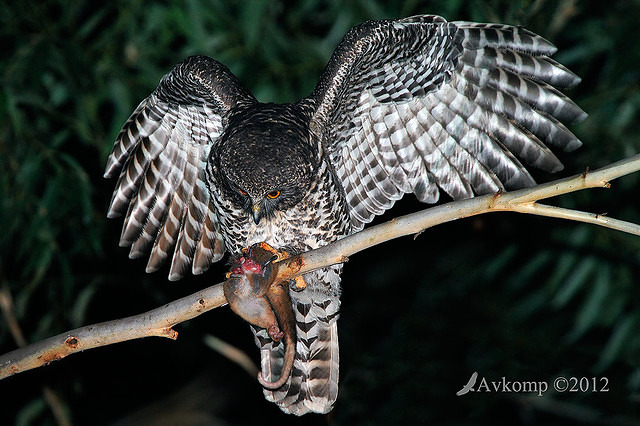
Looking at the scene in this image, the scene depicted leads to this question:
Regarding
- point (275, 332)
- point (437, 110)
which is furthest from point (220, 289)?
point (437, 110)

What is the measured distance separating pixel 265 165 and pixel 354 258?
10.3 feet

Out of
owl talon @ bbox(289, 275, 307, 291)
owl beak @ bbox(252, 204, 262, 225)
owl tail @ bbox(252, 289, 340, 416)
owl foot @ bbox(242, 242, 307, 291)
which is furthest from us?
owl tail @ bbox(252, 289, 340, 416)

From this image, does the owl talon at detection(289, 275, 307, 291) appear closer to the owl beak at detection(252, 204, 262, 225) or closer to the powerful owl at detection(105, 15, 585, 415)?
the powerful owl at detection(105, 15, 585, 415)

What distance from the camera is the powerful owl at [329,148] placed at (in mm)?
3906

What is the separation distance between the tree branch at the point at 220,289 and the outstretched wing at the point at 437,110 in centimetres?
125

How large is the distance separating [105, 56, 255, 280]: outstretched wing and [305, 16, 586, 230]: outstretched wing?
894 millimetres

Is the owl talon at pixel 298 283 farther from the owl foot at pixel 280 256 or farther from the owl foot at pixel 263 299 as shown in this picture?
the owl foot at pixel 263 299

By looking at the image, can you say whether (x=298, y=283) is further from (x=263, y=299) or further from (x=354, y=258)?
(x=354, y=258)

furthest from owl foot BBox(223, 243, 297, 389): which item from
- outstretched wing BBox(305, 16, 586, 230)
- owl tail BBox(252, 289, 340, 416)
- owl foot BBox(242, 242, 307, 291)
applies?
outstretched wing BBox(305, 16, 586, 230)

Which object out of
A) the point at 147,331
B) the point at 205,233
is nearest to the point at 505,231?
the point at 205,233

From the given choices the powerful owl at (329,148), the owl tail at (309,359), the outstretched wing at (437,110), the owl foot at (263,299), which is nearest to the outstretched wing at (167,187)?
the powerful owl at (329,148)

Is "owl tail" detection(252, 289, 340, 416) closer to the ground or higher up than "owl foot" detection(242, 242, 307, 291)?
closer to the ground

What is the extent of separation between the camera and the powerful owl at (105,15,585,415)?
3.91m

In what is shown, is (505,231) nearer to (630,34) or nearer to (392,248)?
(392,248)
